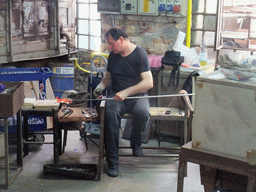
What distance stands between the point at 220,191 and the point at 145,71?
6.82ft

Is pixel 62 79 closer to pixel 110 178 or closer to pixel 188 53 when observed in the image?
pixel 188 53

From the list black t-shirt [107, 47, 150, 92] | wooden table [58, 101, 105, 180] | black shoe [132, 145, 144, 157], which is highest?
black t-shirt [107, 47, 150, 92]

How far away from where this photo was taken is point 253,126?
91.2 inches

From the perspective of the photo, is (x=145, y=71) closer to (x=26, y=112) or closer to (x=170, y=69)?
(x=170, y=69)

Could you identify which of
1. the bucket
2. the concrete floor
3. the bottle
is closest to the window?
the bucket

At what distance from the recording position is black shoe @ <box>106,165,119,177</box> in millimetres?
4211

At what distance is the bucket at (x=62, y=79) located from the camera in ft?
20.9

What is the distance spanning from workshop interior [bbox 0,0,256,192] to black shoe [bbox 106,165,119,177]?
5cm

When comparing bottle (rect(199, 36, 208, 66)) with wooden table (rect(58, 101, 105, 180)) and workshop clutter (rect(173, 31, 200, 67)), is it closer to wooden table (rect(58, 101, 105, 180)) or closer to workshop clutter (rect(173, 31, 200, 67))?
workshop clutter (rect(173, 31, 200, 67))

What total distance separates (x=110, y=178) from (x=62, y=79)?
102 inches

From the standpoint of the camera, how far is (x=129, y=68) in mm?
4520

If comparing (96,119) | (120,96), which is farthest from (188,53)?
(96,119)

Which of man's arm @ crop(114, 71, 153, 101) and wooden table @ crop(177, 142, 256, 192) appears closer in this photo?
wooden table @ crop(177, 142, 256, 192)

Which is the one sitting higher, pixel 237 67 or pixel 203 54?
pixel 237 67
